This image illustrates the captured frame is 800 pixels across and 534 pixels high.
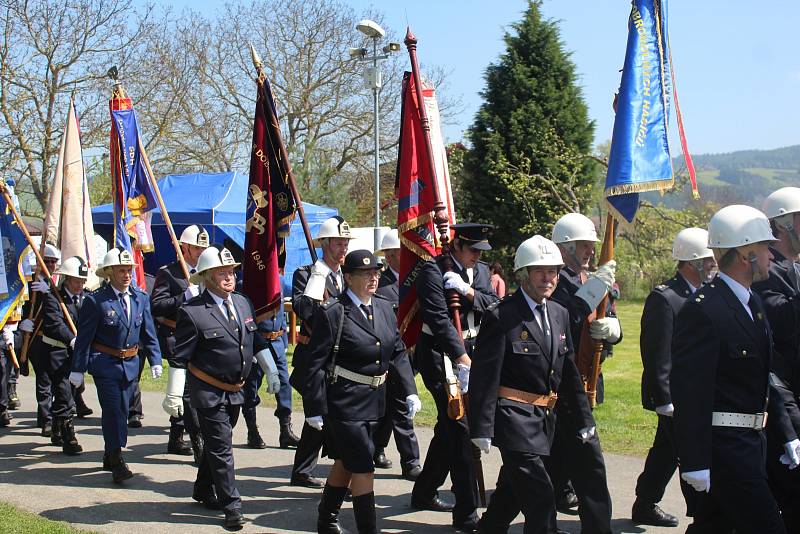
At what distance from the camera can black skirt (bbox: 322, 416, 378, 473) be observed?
6207 mm

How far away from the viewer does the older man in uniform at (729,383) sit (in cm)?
461

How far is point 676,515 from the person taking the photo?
279 inches

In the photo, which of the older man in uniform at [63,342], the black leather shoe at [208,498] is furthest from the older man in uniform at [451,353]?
the older man in uniform at [63,342]

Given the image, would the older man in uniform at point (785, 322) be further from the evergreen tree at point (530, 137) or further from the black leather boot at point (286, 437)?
the evergreen tree at point (530, 137)


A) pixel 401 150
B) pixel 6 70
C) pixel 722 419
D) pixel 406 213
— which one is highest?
pixel 6 70

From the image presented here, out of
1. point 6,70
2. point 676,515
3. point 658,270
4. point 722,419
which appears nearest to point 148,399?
point 676,515

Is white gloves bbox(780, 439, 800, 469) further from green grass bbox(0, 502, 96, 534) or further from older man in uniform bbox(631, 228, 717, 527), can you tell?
green grass bbox(0, 502, 96, 534)

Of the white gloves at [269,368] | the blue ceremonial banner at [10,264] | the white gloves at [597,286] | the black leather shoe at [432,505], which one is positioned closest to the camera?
the white gloves at [597,286]

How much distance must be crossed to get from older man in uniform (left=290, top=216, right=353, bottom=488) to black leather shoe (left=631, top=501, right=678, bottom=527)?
8.85ft

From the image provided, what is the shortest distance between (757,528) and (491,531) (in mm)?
1787

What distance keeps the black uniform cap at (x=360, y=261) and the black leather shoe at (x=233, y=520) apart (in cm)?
204

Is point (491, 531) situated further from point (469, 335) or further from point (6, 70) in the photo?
point (6, 70)

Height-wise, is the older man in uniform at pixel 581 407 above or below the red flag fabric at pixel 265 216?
below

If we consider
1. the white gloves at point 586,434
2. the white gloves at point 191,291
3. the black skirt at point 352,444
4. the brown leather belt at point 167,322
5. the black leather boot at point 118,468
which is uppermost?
the white gloves at point 191,291
